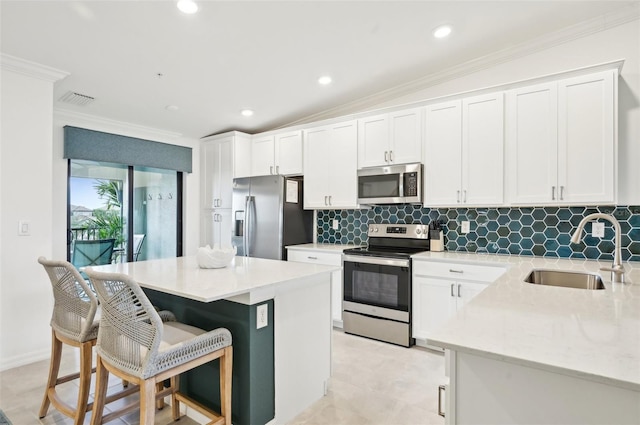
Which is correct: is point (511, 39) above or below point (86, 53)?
above

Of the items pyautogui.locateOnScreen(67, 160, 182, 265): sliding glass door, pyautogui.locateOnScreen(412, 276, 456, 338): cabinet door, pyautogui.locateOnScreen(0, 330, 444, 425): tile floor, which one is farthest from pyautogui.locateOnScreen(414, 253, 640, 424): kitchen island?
pyautogui.locateOnScreen(67, 160, 182, 265): sliding glass door

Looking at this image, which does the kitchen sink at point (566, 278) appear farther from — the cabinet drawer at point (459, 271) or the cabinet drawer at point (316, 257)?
the cabinet drawer at point (316, 257)

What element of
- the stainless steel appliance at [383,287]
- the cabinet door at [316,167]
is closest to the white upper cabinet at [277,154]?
the cabinet door at [316,167]

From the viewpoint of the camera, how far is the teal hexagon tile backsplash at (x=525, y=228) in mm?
2771

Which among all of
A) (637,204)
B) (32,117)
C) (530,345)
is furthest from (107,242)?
(637,204)

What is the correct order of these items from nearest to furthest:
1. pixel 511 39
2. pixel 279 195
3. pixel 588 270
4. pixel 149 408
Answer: pixel 149 408 < pixel 588 270 < pixel 511 39 < pixel 279 195

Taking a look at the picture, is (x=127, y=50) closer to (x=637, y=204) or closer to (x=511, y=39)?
(x=511, y=39)

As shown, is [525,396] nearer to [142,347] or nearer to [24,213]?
[142,347]

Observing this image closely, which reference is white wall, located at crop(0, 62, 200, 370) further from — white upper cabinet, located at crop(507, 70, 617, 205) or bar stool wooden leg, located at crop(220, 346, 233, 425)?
white upper cabinet, located at crop(507, 70, 617, 205)

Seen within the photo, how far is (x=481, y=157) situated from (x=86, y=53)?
11.5 ft

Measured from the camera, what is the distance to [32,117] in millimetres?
2930

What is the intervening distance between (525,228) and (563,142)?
85cm

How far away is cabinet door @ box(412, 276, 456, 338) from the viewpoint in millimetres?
3025

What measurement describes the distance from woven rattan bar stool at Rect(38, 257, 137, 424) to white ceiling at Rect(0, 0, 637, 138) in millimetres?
1747
